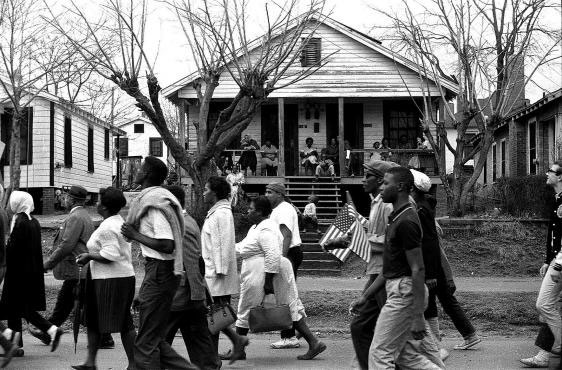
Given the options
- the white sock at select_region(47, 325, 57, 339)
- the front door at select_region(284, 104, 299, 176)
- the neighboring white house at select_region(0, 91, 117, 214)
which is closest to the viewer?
the white sock at select_region(47, 325, 57, 339)

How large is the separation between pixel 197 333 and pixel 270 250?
1.54 m

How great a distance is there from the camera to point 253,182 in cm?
2723

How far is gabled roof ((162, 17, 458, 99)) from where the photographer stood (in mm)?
26766

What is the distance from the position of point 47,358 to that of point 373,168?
424 cm

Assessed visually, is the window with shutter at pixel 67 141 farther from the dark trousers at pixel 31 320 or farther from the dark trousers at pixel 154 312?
the dark trousers at pixel 154 312

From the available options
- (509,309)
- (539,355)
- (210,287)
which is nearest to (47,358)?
(210,287)

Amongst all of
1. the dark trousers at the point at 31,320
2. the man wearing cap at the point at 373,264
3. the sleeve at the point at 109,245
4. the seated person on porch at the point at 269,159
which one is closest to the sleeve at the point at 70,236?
the dark trousers at the point at 31,320

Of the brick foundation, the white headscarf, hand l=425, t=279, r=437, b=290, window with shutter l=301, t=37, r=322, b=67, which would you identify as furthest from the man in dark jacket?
the brick foundation

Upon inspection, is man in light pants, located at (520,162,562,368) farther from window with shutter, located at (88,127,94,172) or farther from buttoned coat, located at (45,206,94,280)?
window with shutter, located at (88,127,94,172)

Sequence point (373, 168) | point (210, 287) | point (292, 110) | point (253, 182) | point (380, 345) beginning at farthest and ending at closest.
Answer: point (292, 110) < point (253, 182) < point (210, 287) < point (373, 168) < point (380, 345)

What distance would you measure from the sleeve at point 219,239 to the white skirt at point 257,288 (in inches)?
26.3

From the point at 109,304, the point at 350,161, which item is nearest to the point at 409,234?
the point at 109,304

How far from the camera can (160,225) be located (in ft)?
23.5

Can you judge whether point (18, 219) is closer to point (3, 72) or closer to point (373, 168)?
point (373, 168)
